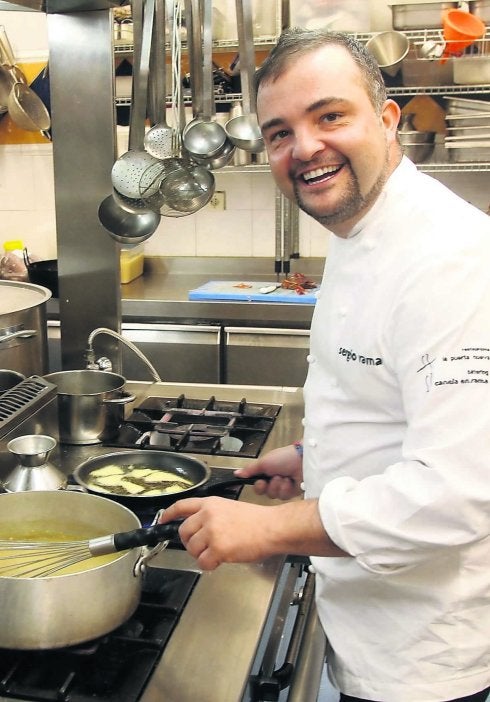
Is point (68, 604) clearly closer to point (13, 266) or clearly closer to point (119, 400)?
point (119, 400)

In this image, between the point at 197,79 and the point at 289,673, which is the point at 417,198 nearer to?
the point at 289,673

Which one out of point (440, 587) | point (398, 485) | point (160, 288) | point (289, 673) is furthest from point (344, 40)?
point (160, 288)

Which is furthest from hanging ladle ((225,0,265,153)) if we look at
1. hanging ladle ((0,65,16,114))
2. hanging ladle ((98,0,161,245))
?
hanging ladle ((0,65,16,114))

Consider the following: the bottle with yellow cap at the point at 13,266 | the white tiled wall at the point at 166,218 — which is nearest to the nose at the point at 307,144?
the bottle with yellow cap at the point at 13,266

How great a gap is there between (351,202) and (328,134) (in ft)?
0.33

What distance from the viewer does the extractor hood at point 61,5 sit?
175 cm

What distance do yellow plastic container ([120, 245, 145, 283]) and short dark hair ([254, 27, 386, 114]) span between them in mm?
2316

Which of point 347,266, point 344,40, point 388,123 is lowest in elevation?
point 347,266

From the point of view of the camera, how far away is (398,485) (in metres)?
0.90

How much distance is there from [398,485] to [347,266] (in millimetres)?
358

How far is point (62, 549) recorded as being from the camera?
1.00 metres

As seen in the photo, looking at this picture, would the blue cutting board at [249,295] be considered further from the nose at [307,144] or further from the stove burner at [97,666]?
the stove burner at [97,666]

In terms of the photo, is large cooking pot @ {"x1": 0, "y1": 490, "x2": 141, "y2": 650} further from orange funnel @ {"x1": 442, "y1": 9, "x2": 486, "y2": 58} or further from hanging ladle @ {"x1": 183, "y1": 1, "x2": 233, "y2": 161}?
orange funnel @ {"x1": 442, "y1": 9, "x2": 486, "y2": 58}

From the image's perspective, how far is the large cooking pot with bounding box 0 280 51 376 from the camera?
4.98 ft
